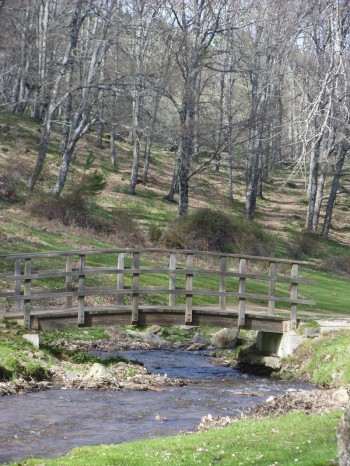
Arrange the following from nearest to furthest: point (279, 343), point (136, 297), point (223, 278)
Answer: point (136, 297) < point (223, 278) < point (279, 343)

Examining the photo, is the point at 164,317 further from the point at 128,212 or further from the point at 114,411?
the point at 128,212

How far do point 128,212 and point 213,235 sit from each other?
7.39m

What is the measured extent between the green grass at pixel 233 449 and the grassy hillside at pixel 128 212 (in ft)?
56.9

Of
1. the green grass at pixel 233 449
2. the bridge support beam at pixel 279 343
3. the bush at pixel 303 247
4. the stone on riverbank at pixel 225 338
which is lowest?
the stone on riverbank at pixel 225 338

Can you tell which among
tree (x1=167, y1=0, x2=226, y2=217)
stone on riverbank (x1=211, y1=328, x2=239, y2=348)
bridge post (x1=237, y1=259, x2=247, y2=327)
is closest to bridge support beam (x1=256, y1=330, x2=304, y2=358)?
bridge post (x1=237, y1=259, x2=247, y2=327)

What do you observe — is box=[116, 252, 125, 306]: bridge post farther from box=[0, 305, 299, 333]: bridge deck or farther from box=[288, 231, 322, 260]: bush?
box=[288, 231, 322, 260]: bush

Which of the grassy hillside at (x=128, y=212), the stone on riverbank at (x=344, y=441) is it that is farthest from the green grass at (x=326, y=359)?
the stone on riverbank at (x=344, y=441)

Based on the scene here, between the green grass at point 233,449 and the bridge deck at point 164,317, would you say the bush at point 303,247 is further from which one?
the green grass at point 233,449

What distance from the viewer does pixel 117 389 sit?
17.7 m

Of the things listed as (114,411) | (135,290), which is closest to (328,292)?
(135,290)

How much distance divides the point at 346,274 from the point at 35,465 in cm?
3580

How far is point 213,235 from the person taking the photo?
39.5m

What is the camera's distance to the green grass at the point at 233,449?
1060cm

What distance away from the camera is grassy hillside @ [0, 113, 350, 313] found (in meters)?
34.6
